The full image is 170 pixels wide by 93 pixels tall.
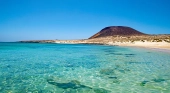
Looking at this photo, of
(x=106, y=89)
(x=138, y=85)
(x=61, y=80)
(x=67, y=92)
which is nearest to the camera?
(x=67, y=92)

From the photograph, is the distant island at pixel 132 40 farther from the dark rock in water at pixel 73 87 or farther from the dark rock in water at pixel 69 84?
the dark rock in water at pixel 73 87

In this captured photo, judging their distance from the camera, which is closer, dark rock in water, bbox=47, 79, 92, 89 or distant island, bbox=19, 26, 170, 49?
dark rock in water, bbox=47, 79, 92, 89

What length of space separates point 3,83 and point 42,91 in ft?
9.78

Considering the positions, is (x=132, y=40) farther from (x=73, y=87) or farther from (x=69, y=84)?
(x=73, y=87)

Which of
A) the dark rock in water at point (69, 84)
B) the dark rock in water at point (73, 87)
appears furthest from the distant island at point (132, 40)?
the dark rock in water at point (73, 87)

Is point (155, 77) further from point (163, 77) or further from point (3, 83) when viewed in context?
point (3, 83)

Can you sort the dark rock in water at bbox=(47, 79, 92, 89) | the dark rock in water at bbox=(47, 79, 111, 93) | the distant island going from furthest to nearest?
1. the distant island
2. the dark rock in water at bbox=(47, 79, 92, 89)
3. the dark rock in water at bbox=(47, 79, 111, 93)

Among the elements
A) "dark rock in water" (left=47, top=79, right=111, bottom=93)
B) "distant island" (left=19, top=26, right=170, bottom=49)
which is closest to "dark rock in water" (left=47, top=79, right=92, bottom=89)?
"dark rock in water" (left=47, top=79, right=111, bottom=93)

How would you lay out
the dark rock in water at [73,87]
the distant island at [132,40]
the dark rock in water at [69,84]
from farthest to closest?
the distant island at [132,40], the dark rock in water at [69,84], the dark rock in water at [73,87]

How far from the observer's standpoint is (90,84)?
10719 millimetres

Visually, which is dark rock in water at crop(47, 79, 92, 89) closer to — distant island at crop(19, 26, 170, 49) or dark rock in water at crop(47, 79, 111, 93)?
dark rock in water at crop(47, 79, 111, 93)

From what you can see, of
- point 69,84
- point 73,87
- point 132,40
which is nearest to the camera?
point 73,87

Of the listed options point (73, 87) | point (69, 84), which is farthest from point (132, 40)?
point (73, 87)

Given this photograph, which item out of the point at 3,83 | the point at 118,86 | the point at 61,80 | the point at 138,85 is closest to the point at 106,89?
the point at 118,86
